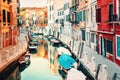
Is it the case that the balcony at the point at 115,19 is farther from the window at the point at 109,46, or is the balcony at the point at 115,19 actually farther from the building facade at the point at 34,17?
the building facade at the point at 34,17

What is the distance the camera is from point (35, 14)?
120m

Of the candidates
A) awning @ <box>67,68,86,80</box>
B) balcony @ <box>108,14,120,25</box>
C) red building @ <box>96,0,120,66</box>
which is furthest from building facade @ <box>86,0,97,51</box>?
awning @ <box>67,68,86,80</box>

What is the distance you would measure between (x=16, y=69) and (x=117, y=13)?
35.2 feet

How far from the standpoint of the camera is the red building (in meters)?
21.8

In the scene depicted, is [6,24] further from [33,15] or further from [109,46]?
[33,15]

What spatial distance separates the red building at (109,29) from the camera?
2178 centimetres

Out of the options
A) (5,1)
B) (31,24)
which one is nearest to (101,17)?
(5,1)

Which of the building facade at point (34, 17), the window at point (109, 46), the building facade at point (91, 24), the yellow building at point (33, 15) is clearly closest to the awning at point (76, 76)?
the window at point (109, 46)

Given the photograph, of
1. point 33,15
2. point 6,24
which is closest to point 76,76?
point 6,24

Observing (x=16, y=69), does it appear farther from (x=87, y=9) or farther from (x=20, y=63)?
(x=87, y=9)

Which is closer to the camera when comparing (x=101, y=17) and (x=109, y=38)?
(x=109, y=38)

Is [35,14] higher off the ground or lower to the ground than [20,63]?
higher

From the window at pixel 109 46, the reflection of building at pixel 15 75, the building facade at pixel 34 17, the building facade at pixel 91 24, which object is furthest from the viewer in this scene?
the building facade at pixel 34 17

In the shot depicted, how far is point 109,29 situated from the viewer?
24297 mm
